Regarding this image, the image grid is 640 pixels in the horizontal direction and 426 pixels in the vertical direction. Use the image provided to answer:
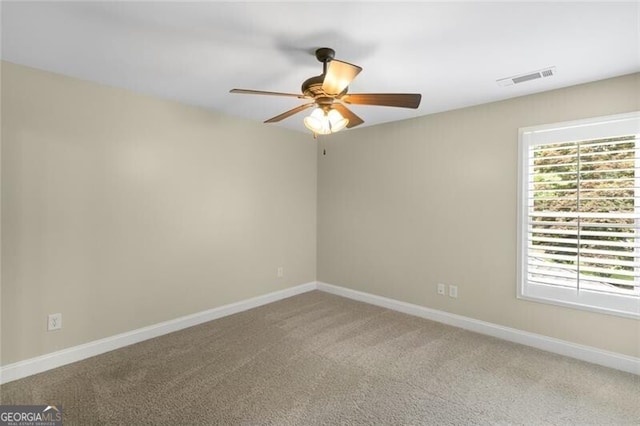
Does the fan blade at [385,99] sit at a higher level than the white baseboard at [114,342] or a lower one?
higher

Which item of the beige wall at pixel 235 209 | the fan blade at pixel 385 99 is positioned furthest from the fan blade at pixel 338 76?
the beige wall at pixel 235 209

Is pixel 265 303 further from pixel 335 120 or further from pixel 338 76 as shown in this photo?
pixel 338 76

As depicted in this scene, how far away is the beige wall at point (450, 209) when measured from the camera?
112 inches

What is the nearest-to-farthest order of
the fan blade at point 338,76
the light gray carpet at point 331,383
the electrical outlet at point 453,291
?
the fan blade at point 338,76, the light gray carpet at point 331,383, the electrical outlet at point 453,291

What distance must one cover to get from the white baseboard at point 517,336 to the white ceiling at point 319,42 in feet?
7.45

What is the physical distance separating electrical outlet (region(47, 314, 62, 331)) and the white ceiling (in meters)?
1.98

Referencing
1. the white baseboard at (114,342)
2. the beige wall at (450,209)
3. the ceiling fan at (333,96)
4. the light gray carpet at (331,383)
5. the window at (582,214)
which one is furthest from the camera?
the beige wall at (450,209)

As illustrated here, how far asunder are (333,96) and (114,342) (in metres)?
2.88

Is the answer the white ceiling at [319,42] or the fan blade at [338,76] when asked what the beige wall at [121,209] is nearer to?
the white ceiling at [319,42]

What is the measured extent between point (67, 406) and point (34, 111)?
2169mm

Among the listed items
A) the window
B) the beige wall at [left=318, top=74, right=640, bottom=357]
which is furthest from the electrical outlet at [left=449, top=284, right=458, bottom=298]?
the window

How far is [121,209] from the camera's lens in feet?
9.84

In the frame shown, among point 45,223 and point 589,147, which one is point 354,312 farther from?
point 45,223

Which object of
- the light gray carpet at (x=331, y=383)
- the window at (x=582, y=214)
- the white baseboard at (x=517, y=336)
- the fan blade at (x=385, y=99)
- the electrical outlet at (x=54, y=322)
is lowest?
the light gray carpet at (x=331, y=383)
